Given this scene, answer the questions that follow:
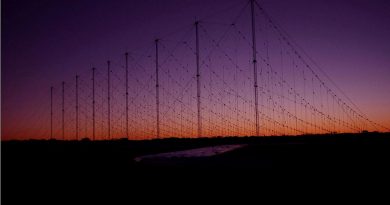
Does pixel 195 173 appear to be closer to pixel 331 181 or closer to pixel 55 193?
pixel 331 181

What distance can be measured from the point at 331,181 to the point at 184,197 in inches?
128

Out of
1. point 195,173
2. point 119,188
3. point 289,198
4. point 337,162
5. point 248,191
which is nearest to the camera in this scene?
point 289,198

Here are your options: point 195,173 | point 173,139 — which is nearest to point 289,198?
point 195,173

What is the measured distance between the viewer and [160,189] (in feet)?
29.8

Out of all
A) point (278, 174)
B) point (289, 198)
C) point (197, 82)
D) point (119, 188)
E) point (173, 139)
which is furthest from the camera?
point (173, 139)

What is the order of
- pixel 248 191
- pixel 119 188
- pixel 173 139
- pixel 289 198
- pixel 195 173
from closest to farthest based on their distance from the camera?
pixel 289 198, pixel 248 191, pixel 195 173, pixel 119 188, pixel 173 139

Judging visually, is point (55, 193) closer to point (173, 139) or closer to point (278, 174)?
point (278, 174)

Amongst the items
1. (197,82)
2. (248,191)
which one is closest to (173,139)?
(197,82)

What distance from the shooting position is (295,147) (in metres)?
10.5

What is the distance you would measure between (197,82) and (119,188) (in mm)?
22064

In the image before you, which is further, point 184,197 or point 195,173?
point 195,173

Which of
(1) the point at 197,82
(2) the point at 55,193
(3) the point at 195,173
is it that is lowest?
(2) the point at 55,193

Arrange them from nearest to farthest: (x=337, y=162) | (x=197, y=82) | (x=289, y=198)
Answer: (x=289, y=198) < (x=337, y=162) < (x=197, y=82)

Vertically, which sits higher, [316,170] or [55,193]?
[316,170]
